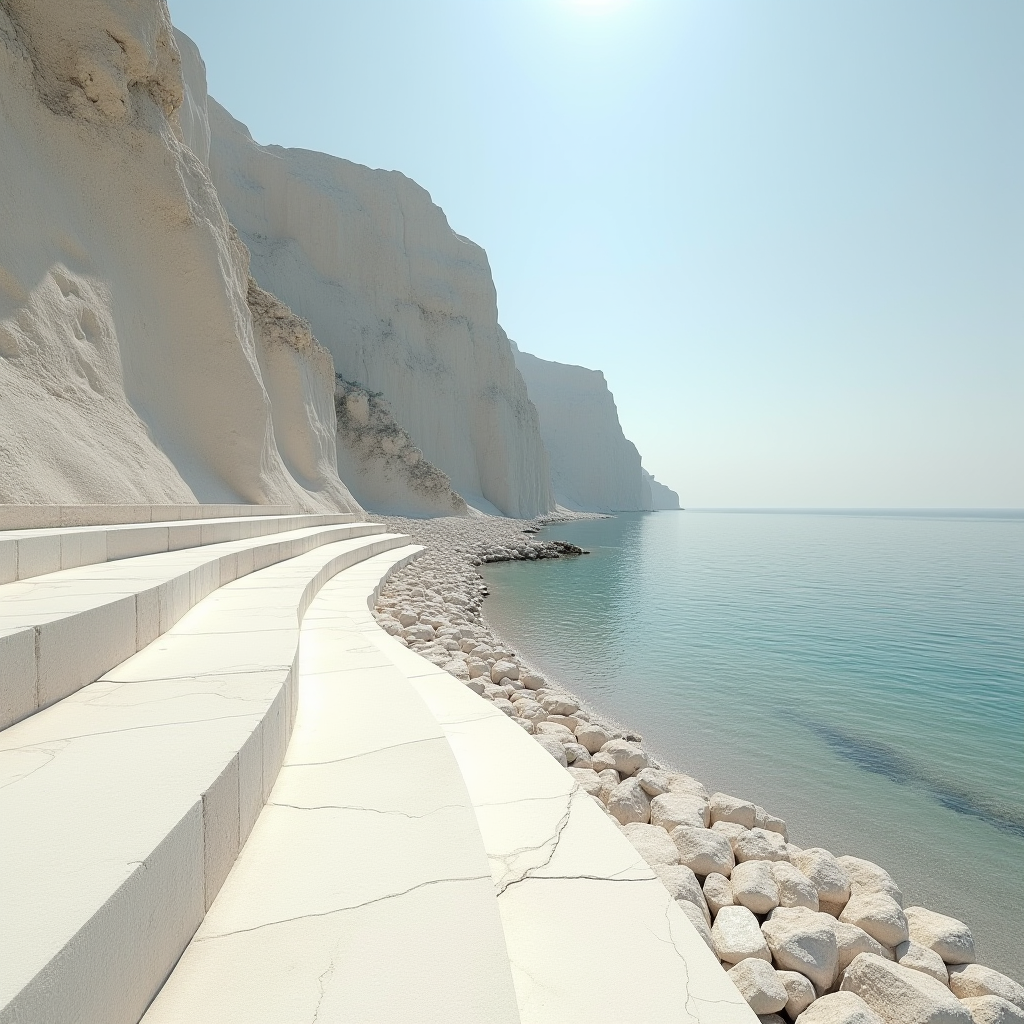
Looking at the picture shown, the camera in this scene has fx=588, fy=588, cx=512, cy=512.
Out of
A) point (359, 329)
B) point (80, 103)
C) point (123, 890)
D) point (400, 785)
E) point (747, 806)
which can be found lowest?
point (747, 806)

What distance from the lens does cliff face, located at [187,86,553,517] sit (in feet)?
99.8

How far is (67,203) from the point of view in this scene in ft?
30.0

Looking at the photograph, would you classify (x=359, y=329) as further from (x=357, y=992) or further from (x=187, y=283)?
(x=357, y=992)

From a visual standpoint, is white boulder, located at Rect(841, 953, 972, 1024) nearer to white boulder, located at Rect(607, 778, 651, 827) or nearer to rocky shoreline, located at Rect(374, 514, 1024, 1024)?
rocky shoreline, located at Rect(374, 514, 1024, 1024)

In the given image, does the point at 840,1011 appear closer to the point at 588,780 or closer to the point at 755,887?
the point at 755,887

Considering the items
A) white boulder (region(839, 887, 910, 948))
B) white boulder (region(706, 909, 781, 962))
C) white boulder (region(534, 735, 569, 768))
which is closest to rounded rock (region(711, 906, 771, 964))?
white boulder (region(706, 909, 781, 962))

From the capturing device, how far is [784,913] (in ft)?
7.93

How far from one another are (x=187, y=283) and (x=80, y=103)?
2.98 metres

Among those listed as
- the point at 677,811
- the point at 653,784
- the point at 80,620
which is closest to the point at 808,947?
the point at 677,811

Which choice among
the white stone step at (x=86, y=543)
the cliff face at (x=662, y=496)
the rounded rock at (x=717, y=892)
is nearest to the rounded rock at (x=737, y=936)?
the rounded rock at (x=717, y=892)

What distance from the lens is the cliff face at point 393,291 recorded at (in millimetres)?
30406

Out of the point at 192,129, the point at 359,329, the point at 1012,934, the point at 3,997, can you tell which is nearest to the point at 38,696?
the point at 3,997

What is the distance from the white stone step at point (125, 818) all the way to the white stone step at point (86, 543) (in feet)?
4.11

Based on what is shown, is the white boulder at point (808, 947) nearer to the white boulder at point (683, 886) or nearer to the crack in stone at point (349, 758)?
the white boulder at point (683, 886)
